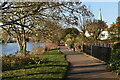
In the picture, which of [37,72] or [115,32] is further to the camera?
[115,32]

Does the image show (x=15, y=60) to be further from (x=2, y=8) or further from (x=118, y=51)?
(x=118, y=51)

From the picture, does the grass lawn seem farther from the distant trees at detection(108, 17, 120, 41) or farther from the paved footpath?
the distant trees at detection(108, 17, 120, 41)

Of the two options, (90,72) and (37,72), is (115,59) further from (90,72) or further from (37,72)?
(37,72)

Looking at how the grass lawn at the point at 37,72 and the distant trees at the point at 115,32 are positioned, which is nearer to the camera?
the grass lawn at the point at 37,72

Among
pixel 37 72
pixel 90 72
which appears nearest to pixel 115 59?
pixel 90 72

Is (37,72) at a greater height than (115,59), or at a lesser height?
lesser

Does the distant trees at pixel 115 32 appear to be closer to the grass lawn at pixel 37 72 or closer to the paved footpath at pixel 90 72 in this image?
the paved footpath at pixel 90 72

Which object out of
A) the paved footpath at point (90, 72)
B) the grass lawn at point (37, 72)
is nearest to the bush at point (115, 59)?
the paved footpath at point (90, 72)

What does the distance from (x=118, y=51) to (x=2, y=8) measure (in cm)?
560

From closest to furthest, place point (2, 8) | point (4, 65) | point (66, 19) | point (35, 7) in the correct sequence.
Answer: point (2, 8)
point (35, 7)
point (66, 19)
point (4, 65)

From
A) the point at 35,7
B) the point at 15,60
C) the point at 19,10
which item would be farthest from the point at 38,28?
the point at 35,7

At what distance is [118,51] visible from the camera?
8.72m

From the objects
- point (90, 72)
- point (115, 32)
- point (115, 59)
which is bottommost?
point (90, 72)

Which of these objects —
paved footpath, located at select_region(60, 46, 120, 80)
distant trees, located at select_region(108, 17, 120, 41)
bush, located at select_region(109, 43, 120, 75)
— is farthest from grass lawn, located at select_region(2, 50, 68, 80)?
distant trees, located at select_region(108, 17, 120, 41)
